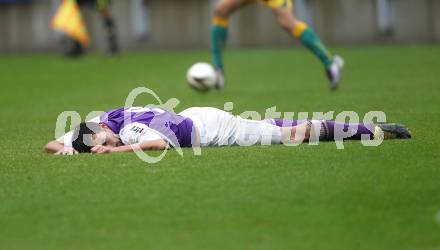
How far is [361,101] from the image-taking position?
12242 mm

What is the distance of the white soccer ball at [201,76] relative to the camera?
44.1 feet

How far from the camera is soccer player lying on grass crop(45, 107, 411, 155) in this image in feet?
26.0

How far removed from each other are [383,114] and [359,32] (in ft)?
51.7

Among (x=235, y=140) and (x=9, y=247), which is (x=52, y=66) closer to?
(x=235, y=140)

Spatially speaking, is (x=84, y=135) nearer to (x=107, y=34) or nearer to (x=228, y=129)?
(x=228, y=129)

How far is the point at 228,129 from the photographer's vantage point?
8.31 metres

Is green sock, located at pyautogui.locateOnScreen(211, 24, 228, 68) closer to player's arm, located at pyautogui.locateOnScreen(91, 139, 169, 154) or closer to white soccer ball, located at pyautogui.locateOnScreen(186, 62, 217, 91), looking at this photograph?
white soccer ball, located at pyautogui.locateOnScreen(186, 62, 217, 91)

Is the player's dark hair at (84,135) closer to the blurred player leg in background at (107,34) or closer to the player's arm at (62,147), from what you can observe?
the player's arm at (62,147)

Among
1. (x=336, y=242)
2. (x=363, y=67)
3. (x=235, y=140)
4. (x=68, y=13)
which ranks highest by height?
(x=68, y=13)

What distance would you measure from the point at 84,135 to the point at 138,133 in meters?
0.42

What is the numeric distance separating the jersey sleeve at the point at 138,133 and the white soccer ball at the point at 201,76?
17.9 ft

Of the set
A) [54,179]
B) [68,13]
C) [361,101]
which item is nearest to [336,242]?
A: [54,179]

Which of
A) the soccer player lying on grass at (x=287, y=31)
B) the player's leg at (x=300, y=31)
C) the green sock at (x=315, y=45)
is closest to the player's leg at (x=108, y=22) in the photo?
the soccer player lying on grass at (x=287, y=31)

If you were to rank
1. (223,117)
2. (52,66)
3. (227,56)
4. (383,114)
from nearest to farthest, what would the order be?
(223,117)
(383,114)
(52,66)
(227,56)
